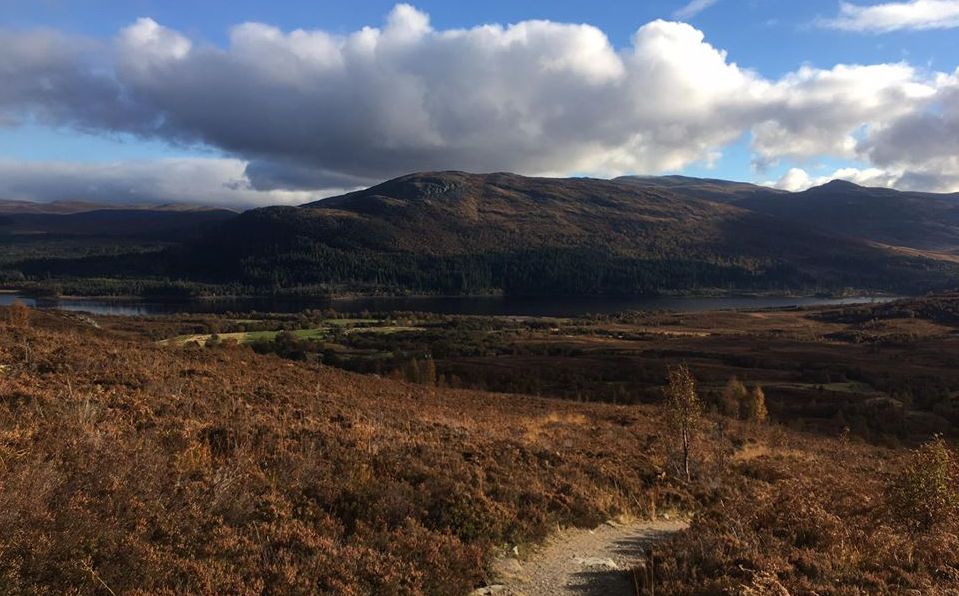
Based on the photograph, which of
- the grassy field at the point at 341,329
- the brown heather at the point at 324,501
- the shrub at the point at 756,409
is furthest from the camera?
the grassy field at the point at 341,329

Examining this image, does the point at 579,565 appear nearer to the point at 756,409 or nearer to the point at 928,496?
the point at 928,496

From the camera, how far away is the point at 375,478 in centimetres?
884

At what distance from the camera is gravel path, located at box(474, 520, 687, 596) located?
22.6 feet

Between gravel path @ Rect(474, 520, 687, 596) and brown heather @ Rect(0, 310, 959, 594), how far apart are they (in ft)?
1.02


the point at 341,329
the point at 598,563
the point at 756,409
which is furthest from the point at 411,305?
the point at 598,563

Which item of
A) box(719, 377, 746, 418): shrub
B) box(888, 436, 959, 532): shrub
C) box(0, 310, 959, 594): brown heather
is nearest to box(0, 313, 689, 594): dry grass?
box(0, 310, 959, 594): brown heather

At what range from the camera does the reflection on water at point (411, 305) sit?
14900 cm

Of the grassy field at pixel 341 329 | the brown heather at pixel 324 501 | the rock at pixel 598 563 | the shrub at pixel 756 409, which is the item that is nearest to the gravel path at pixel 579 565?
the rock at pixel 598 563

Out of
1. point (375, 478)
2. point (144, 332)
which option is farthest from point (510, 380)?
point (144, 332)

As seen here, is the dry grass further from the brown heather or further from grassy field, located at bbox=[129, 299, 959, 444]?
grassy field, located at bbox=[129, 299, 959, 444]

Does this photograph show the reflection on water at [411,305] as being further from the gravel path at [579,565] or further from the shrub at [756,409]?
the gravel path at [579,565]

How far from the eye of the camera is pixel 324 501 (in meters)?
7.78

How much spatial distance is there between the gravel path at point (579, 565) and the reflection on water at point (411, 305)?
137 metres

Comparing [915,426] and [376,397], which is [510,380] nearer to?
[915,426]
